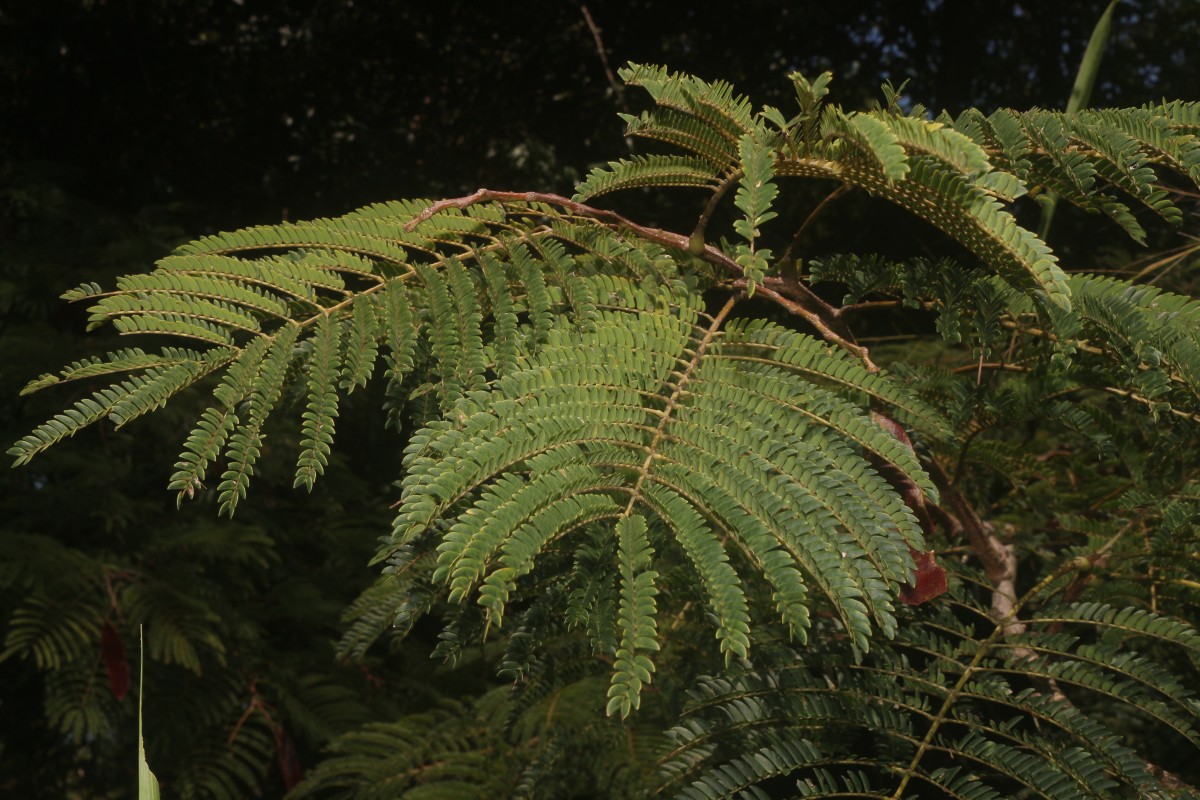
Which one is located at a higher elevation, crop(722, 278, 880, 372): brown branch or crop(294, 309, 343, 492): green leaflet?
crop(722, 278, 880, 372): brown branch

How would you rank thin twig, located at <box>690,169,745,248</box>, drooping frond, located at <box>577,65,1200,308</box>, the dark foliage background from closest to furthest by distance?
drooping frond, located at <box>577,65,1200,308</box>
thin twig, located at <box>690,169,745,248</box>
the dark foliage background

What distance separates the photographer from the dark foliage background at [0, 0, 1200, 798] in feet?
7.13

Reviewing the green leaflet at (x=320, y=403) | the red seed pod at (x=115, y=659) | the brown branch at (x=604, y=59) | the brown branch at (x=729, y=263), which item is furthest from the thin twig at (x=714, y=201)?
the brown branch at (x=604, y=59)

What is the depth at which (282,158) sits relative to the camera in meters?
3.05

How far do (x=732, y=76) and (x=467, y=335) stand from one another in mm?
2276

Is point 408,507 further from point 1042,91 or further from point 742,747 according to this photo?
point 1042,91

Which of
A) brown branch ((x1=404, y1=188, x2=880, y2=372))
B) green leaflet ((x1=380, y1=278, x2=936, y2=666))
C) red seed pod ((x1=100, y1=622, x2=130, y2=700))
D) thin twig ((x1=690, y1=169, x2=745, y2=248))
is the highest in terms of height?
thin twig ((x1=690, y1=169, x2=745, y2=248))

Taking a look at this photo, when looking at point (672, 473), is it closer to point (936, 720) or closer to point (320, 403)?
point (320, 403)

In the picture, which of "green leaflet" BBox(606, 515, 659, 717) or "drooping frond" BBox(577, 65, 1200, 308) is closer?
"green leaflet" BBox(606, 515, 659, 717)

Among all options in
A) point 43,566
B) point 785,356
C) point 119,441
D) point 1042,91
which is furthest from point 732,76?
point 785,356

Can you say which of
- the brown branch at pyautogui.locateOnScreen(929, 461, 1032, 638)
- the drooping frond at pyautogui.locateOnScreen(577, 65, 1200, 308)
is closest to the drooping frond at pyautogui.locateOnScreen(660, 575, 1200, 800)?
the brown branch at pyautogui.locateOnScreen(929, 461, 1032, 638)

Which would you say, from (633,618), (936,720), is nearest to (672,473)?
(633,618)

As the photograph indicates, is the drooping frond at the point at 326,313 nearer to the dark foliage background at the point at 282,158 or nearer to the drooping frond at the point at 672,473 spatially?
the drooping frond at the point at 672,473

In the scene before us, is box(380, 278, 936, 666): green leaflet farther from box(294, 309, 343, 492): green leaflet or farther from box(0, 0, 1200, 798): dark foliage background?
box(0, 0, 1200, 798): dark foliage background
